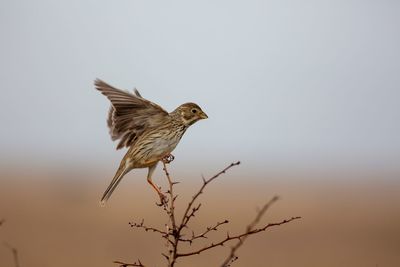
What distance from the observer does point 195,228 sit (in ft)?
88.3

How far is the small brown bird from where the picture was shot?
7156 mm

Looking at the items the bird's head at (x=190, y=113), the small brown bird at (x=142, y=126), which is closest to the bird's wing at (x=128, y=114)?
the small brown bird at (x=142, y=126)

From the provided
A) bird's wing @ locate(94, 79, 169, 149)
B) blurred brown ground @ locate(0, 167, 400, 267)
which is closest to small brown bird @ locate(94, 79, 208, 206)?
Result: bird's wing @ locate(94, 79, 169, 149)

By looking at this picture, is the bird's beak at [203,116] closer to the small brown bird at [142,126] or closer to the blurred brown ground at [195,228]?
the small brown bird at [142,126]

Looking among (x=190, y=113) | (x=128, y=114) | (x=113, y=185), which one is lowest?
(x=113, y=185)

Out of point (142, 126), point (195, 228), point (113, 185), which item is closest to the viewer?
point (113, 185)

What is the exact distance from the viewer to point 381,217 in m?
31.3

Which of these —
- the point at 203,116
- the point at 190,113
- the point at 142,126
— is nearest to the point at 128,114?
the point at 142,126

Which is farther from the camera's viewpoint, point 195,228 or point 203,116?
point 195,228

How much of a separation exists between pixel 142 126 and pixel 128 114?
0.87 ft

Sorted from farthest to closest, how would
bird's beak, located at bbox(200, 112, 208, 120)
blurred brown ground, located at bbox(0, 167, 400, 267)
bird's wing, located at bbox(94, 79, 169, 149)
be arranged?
1. blurred brown ground, located at bbox(0, 167, 400, 267)
2. bird's beak, located at bbox(200, 112, 208, 120)
3. bird's wing, located at bbox(94, 79, 169, 149)

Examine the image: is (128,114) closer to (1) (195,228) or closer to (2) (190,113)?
(2) (190,113)

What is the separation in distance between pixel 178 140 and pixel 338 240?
17.3 m

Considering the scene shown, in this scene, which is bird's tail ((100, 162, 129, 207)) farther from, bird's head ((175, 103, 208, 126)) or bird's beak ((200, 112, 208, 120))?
bird's beak ((200, 112, 208, 120))
